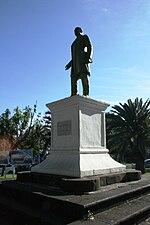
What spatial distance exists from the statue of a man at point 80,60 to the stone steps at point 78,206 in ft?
10.6

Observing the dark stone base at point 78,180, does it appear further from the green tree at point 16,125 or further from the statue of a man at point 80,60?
the green tree at point 16,125

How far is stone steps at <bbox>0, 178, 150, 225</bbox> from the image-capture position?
3762mm

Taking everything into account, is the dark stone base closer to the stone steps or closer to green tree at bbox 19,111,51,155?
the stone steps

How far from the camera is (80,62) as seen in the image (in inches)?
281

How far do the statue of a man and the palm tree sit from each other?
12.1 meters

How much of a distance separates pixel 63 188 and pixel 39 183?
4.69ft

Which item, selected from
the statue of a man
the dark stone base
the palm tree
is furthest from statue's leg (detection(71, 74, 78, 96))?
the palm tree

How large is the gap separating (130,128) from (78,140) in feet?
44.5

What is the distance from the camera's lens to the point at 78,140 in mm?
6199

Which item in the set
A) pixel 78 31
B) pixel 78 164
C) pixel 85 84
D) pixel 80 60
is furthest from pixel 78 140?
pixel 78 31

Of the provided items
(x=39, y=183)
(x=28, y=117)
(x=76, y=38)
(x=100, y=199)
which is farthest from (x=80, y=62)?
(x=28, y=117)

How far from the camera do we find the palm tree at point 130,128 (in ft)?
61.5

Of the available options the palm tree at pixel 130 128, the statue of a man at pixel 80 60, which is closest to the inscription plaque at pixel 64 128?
the statue of a man at pixel 80 60

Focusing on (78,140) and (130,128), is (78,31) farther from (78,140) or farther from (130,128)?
(130,128)
